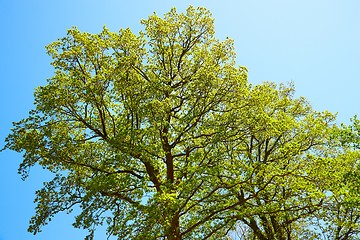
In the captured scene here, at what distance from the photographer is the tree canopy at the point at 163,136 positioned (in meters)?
19.1

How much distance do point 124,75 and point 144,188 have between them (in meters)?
5.92

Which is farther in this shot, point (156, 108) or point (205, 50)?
point (205, 50)

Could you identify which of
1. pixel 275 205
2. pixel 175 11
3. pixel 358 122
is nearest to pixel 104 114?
pixel 175 11

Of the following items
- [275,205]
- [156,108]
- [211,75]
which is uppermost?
[211,75]

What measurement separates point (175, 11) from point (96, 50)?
17.2ft

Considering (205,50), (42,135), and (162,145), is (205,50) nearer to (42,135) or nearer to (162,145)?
(162,145)

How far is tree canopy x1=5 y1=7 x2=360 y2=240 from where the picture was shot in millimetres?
19094

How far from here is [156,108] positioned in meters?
19.4

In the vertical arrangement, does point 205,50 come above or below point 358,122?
Result: above

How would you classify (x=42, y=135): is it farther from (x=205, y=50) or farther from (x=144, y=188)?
(x=205, y=50)

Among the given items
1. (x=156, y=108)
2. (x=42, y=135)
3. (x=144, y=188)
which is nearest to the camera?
(x=144, y=188)

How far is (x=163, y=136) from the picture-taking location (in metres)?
20.6

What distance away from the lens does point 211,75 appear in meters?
20.2

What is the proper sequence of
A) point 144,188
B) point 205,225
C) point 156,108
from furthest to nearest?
point 205,225, point 156,108, point 144,188
